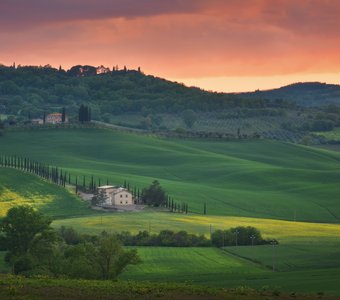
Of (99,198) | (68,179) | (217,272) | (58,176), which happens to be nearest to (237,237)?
(217,272)

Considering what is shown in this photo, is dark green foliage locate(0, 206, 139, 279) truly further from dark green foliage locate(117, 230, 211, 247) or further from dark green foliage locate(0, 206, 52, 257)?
dark green foliage locate(117, 230, 211, 247)

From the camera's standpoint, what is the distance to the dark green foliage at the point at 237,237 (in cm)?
11294

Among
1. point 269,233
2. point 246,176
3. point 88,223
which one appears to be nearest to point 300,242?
point 269,233

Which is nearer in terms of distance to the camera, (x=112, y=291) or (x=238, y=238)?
(x=112, y=291)

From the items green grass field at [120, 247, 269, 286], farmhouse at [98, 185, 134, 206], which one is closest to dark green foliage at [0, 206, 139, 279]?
green grass field at [120, 247, 269, 286]

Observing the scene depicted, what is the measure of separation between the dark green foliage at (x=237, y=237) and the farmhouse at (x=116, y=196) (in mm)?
40648

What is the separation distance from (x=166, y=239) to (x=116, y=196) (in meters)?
44.0

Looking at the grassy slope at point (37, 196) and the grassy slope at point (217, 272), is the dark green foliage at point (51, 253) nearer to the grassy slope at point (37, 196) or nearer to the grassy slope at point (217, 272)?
the grassy slope at point (217, 272)

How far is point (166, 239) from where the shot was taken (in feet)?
372

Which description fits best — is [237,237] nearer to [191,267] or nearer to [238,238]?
[238,238]

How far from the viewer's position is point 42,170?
18100 centimetres

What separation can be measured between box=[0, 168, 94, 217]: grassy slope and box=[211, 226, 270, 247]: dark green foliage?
33965 mm

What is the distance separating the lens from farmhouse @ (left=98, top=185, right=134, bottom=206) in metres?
155

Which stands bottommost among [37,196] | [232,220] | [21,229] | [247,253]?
[232,220]
